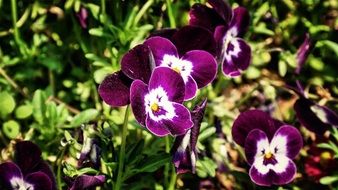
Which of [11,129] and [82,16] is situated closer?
[11,129]

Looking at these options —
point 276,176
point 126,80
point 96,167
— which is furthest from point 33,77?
point 276,176

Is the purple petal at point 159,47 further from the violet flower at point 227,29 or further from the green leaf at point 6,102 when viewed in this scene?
the green leaf at point 6,102

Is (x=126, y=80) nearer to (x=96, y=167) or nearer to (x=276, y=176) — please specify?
(x=96, y=167)

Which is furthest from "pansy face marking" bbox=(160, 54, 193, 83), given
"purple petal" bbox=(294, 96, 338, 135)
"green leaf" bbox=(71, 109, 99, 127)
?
"purple petal" bbox=(294, 96, 338, 135)

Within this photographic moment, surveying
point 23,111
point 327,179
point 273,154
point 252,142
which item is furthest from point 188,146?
point 23,111

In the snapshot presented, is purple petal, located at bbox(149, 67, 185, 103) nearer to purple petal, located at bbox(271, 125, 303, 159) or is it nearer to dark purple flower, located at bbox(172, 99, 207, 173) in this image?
dark purple flower, located at bbox(172, 99, 207, 173)

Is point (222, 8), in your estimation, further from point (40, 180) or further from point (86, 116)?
point (40, 180)

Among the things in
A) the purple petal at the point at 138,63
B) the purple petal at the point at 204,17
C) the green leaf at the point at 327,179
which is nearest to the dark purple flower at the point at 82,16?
the purple petal at the point at 204,17
